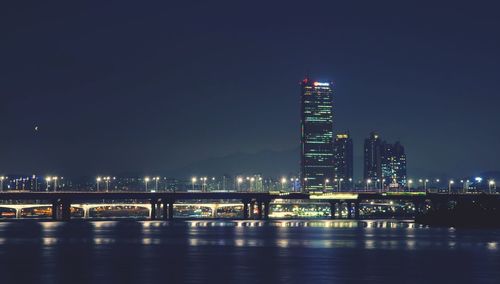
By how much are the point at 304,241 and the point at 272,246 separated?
1505 cm

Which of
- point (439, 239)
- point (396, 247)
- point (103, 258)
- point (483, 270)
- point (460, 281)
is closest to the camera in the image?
point (460, 281)

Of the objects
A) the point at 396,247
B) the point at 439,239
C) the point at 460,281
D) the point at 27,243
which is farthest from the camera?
the point at 439,239

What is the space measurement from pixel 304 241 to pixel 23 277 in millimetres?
64776

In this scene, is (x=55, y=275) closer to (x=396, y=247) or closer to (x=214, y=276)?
(x=214, y=276)

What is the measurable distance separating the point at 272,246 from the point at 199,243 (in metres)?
13.0

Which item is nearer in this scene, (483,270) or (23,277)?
(23,277)

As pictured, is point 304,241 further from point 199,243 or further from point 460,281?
point 460,281

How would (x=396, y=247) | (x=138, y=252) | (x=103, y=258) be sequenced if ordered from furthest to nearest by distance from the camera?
(x=396, y=247) → (x=138, y=252) → (x=103, y=258)

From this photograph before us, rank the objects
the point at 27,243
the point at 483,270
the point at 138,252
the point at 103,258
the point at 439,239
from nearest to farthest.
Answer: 1. the point at 483,270
2. the point at 103,258
3. the point at 138,252
4. the point at 27,243
5. the point at 439,239

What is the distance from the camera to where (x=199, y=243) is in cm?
13150

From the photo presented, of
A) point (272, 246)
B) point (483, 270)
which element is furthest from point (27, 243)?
point (483, 270)

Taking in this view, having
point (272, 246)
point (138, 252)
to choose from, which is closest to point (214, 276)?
point (138, 252)

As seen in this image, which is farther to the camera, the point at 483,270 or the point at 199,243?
the point at 199,243

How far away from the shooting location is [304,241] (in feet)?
450
